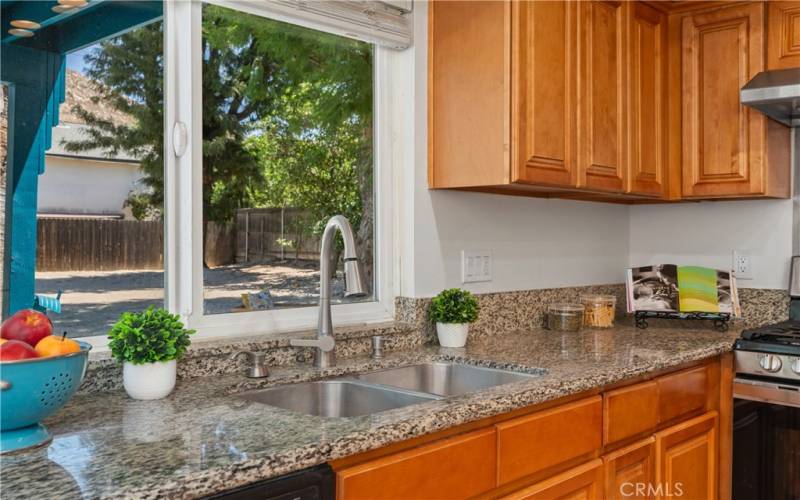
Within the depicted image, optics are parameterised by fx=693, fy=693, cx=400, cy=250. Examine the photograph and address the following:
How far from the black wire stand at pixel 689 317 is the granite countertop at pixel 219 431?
78 centimetres

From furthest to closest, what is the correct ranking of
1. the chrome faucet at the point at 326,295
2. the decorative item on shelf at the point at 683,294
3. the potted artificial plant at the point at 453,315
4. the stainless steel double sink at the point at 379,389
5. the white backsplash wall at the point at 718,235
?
the white backsplash wall at the point at 718,235 → the decorative item on shelf at the point at 683,294 → the potted artificial plant at the point at 453,315 → the chrome faucet at the point at 326,295 → the stainless steel double sink at the point at 379,389

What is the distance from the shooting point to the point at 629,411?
1.94 m

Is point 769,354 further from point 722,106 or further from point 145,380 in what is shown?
point 145,380

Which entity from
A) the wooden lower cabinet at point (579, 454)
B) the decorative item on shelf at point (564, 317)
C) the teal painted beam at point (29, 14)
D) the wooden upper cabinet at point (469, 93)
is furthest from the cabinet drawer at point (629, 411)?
the teal painted beam at point (29, 14)

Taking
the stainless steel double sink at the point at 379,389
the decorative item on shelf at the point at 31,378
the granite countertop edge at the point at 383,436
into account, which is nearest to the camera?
the granite countertop edge at the point at 383,436

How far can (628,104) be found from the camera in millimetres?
2598

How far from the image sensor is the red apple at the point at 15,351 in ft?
3.76

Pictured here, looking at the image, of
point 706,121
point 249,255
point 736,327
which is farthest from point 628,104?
point 249,255

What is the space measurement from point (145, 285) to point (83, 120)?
1.44 feet

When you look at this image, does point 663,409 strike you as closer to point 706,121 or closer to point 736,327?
point 736,327

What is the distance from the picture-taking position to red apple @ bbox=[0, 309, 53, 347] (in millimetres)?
1227

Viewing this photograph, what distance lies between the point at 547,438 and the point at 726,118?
1.75 m

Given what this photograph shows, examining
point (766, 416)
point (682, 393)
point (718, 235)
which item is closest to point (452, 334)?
point (682, 393)

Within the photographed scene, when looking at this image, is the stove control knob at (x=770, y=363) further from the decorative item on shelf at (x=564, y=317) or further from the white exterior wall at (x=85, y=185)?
the white exterior wall at (x=85, y=185)
